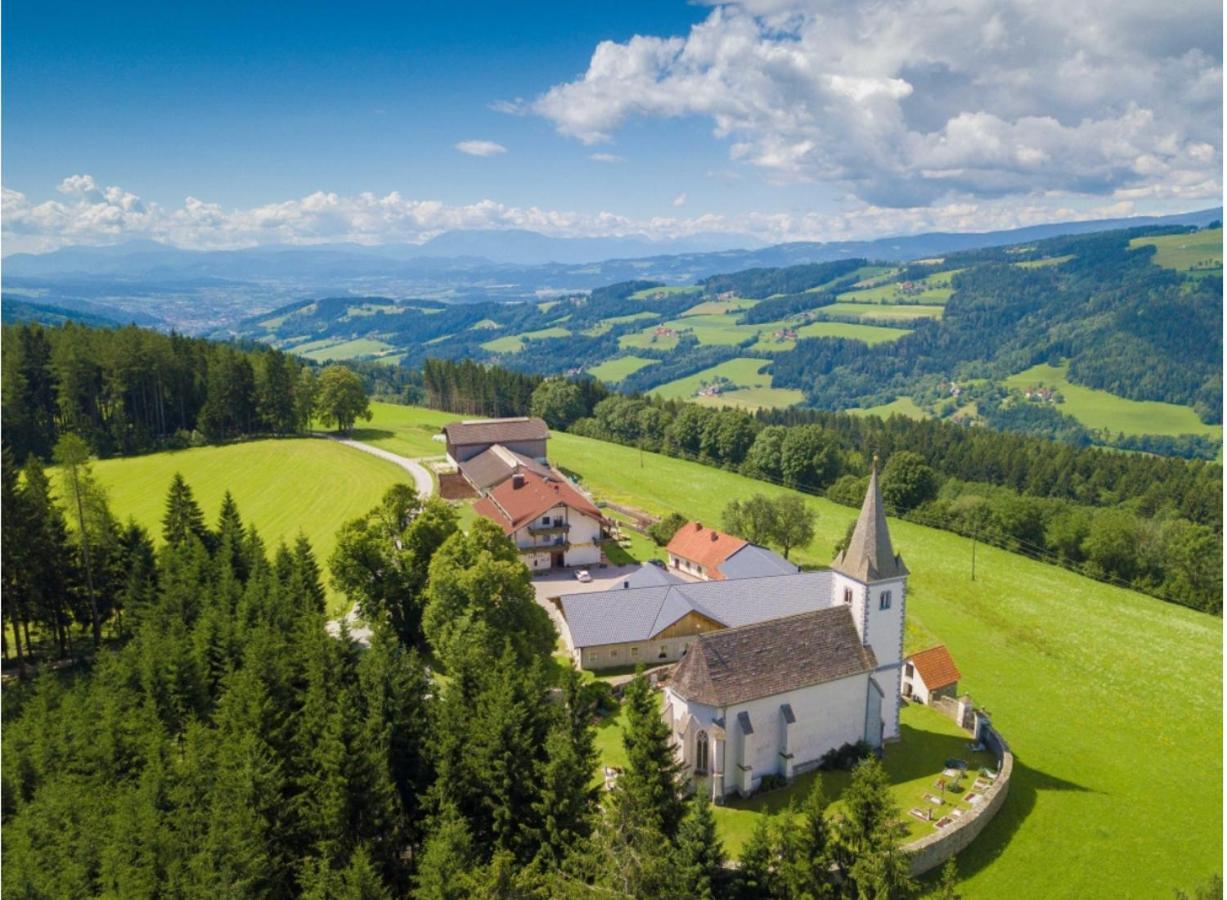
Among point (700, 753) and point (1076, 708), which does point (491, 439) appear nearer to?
point (700, 753)

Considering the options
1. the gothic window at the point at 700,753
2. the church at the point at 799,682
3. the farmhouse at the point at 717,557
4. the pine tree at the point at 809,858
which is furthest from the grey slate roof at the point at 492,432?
the pine tree at the point at 809,858

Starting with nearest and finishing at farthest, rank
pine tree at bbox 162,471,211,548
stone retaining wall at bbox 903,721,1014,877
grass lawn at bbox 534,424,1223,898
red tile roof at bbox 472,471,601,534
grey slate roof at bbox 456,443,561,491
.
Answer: stone retaining wall at bbox 903,721,1014,877, grass lawn at bbox 534,424,1223,898, pine tree at bbox 162,471,211,548, red tile roof at bbox 472,471,601,534, grey slate roof at bbox 456,443,561,491

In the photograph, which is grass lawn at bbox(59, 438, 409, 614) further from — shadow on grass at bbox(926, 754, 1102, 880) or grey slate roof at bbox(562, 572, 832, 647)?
shadow on grass at bbox(926, 754, 1102, 880)

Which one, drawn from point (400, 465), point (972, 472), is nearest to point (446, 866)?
point (400, 465)

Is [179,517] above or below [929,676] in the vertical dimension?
above

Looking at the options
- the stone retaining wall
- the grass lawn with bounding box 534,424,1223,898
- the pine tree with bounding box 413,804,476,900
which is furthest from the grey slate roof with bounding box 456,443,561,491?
the pine tree with bounding box 413,804,476,900

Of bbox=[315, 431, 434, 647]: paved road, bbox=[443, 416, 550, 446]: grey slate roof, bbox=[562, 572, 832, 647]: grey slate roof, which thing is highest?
bbox=[443, 416, 550, 446]: grey slate roof

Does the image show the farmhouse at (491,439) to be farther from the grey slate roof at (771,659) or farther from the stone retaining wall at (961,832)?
the stone retaining wall at (961,832)
